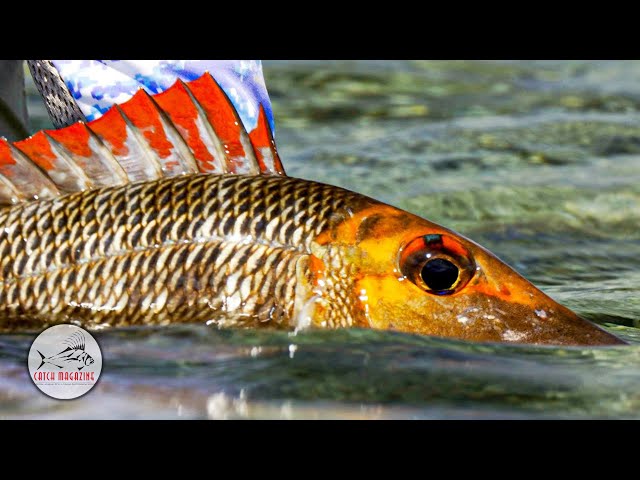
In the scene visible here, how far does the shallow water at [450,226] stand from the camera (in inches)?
115

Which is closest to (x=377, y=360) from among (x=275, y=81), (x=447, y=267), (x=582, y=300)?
(x=447, y=267)

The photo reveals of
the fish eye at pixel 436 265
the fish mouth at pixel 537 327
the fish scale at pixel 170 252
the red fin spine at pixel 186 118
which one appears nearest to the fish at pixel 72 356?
the fish scale at pixel 170 252

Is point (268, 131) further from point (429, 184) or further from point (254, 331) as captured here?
point (429, 184)

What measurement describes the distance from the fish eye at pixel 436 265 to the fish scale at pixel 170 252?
9.9 inches

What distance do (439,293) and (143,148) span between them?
43.6 inches

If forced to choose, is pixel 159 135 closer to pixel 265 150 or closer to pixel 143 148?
pixel 143 148

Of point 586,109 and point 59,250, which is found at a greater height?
point 586,109

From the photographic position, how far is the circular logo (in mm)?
3021

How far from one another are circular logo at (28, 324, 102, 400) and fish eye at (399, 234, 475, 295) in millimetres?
999

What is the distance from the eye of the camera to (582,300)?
4.29 metres

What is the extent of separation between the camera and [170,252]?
330cm

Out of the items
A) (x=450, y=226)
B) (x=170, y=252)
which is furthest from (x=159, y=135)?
(x=450, y=226)

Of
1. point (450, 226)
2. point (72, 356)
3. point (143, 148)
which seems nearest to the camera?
point (72, 356)

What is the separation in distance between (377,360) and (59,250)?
1.08 m
